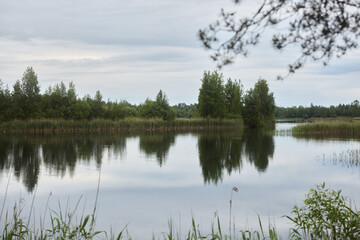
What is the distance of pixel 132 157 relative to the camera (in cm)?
1764

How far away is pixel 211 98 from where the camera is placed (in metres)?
51.7

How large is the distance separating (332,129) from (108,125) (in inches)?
955

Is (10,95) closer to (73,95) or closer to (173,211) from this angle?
(73,95)

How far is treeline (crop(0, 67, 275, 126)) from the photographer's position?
41.8 meters

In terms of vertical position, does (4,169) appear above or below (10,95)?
below

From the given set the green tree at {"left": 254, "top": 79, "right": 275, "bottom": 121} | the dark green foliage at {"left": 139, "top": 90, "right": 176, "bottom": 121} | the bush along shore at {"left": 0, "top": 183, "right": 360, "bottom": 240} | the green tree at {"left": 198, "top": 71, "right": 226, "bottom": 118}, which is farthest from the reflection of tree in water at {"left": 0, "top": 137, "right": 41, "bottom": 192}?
the green tree at {"left": 254, "top": 79, "right": 275, "bottom": 121}

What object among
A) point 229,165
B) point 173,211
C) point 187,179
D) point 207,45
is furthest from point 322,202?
point 229,165

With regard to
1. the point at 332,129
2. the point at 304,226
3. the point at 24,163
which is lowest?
the point at 24,163

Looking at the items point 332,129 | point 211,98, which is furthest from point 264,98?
point 332,129

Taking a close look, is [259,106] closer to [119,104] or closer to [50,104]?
[119,104]

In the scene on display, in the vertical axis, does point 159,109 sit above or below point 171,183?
above

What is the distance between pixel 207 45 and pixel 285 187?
7.69m

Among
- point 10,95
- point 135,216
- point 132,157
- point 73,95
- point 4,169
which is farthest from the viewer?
point 73,95

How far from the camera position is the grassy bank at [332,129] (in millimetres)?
33375
